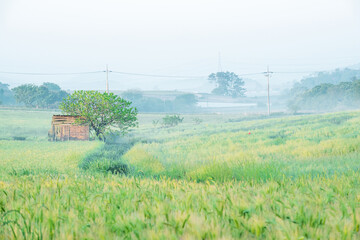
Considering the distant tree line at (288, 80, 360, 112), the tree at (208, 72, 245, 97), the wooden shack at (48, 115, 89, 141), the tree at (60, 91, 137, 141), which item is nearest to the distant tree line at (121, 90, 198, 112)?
A: the tree at (208, 72, 245, 97)

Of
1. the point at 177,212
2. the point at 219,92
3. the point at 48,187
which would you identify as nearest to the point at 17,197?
the point at 48,187

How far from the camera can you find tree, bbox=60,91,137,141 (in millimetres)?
23703

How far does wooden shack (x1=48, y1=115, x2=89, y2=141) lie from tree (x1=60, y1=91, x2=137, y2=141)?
22.9 inches

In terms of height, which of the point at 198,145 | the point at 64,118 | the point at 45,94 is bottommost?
the point at 198,145

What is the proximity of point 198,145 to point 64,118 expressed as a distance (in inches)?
494

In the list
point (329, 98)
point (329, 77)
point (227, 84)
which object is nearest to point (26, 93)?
point (227, 84)

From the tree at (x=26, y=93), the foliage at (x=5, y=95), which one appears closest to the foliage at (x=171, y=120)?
the tree at (x=26, y=93)

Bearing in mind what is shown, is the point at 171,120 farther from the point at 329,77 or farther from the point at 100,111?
the point at 329,77

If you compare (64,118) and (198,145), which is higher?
(64,118)

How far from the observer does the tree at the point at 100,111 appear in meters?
23.7

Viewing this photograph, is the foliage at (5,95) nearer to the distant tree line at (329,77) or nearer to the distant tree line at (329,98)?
the distant tree line at (329,98)

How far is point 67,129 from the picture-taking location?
24.5 m

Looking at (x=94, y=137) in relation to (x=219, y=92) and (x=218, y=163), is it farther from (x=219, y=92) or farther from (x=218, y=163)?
(x=219, y=92)

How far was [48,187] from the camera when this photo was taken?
17.4 feet
